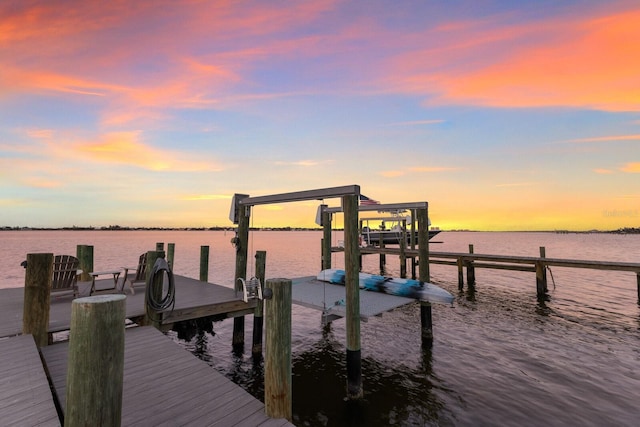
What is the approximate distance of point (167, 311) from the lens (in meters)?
6.96

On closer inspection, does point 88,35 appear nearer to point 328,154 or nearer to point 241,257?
point 241,257

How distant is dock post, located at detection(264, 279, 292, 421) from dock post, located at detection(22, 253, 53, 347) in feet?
14.1

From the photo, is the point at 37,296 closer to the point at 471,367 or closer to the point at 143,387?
the point at 143,387

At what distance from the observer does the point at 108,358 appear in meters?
2.26

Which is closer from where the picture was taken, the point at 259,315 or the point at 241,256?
the point at 259,315

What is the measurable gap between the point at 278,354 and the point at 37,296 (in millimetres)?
4662

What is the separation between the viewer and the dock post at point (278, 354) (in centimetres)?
352

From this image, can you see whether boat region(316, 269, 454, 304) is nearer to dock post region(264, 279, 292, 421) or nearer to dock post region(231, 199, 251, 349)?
dock post region(231, 199, 251, 349)

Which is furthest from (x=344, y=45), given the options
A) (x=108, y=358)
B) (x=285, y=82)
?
(x=108, y=358)

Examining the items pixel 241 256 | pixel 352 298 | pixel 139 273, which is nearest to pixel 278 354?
pixel 352 298

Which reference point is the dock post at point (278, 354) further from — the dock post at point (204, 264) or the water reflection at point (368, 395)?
the dock post at point (204, 264)

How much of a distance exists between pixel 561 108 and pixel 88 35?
75.3ft

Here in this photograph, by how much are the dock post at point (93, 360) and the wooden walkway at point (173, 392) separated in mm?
1263

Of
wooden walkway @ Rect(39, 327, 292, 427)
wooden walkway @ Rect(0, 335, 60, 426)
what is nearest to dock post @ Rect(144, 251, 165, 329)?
wooden walkway @ Rect(39, 327, 292, 427)
